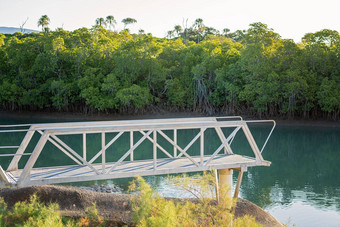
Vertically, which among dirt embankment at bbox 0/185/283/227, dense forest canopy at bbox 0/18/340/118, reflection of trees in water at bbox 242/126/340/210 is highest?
dense forest canopy at bbox 0/18/340/118

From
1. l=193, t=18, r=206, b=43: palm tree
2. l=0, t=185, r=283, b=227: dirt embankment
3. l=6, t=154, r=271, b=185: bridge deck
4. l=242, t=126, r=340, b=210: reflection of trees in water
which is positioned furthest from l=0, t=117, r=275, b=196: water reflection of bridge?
l=193, t=18, r=206, b=43: palm tree

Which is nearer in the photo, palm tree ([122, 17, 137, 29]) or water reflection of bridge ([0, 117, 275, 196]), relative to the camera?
water reflection of bridge ([0, 117, 275, 196])

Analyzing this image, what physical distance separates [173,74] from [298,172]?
22.7 metres

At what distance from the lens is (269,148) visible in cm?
2281

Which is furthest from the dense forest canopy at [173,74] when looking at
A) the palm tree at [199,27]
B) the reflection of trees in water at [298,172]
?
the palm tree at [199,27]

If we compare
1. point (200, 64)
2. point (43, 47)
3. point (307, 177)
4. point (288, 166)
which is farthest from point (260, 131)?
point (43, 47)

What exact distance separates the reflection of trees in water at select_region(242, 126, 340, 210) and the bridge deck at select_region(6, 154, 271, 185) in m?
3.68

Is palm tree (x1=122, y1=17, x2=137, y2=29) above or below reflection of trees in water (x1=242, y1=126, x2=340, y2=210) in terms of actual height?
above

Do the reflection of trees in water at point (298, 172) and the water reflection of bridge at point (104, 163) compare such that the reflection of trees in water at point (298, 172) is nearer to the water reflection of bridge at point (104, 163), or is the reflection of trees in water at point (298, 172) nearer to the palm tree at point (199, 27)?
the water reflection of bridge at point (104, 163)

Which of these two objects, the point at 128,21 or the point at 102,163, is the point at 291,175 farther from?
Answer: the point at 128,21

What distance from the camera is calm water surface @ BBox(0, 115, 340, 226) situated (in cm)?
1127

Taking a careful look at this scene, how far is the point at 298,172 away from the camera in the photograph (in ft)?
54.9

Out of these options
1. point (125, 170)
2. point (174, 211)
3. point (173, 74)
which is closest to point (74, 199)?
point (125, 170)

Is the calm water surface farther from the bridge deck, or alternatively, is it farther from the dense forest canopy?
the dense forest canopy
